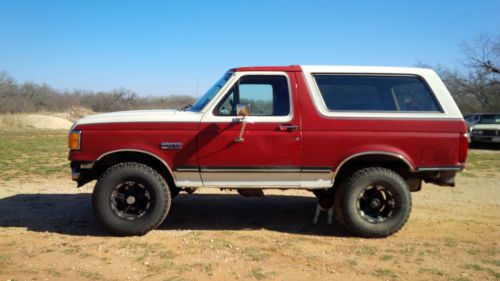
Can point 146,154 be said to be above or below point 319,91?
below

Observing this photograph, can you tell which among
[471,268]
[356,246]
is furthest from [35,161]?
[471,268]

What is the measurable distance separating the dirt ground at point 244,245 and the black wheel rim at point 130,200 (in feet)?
1.01

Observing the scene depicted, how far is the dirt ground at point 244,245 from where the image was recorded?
14.3 ft

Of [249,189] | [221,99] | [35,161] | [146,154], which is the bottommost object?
[35,161]

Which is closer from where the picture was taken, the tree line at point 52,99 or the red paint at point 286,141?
the red paint at point 286,141

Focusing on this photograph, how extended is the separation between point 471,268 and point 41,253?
172 inches

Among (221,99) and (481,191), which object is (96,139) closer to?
(221,99)

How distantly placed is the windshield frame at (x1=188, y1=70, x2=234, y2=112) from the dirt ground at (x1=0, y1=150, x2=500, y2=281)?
154 cm

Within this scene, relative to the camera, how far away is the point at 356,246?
521cm

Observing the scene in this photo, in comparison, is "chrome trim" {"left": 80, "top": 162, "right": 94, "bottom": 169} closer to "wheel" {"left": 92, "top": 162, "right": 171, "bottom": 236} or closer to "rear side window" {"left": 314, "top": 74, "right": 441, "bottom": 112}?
"wheel" {"left": 92, "top": 162, "right": 171, "bottom": 236}

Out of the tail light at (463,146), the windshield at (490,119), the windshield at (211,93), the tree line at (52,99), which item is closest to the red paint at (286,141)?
the tail light at (463,146)

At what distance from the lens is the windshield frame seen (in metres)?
5.60

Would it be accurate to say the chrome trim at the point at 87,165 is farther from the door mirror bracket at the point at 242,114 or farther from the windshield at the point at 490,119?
the windshield at the point at 490,119

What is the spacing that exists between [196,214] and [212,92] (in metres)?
1.90
